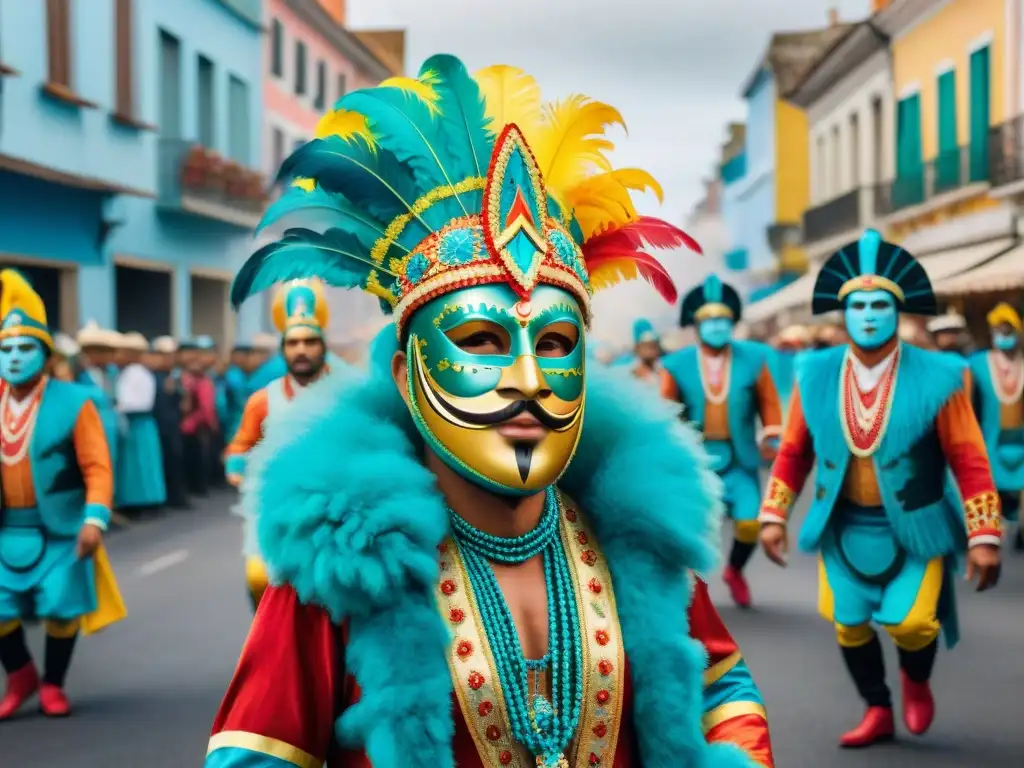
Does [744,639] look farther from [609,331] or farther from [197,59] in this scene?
[609,331]

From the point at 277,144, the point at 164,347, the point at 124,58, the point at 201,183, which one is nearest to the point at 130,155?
the point at 124,58

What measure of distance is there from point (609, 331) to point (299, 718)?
122 ft

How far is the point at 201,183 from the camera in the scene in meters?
24.5

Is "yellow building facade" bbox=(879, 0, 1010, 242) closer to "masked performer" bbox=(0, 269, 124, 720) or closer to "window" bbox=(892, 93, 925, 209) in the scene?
"window" bbox=(892, 93, 925, 209)

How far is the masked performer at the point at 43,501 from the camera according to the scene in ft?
23.1

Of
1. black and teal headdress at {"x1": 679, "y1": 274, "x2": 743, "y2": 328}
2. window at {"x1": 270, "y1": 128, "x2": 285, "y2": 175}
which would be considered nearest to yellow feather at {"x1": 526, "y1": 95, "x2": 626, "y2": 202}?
black and teal headdress at {"x1": 679, "y1": 274, "x2": 743, "y2": 328}

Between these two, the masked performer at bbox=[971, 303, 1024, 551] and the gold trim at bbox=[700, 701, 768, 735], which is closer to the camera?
the gold trim at bbox=[700, 701, 768, 735]

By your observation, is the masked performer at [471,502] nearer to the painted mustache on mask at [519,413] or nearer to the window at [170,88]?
the painted mustache on mask at [519,413]

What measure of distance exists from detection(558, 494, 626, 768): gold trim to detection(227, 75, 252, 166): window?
26.6m

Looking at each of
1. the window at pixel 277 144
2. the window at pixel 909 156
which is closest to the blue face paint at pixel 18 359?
the window at pixel 909 156

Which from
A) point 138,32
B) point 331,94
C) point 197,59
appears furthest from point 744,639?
point 331,94

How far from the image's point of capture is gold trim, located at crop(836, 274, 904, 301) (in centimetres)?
623

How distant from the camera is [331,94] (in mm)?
37656

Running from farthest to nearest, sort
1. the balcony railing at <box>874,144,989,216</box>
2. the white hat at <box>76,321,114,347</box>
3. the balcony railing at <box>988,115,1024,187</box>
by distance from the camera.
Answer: the balcony railing at <box>874,144,989,216</box> < the balcony railing at <box>988,115,1024,187</box> < the white hat at <box>76,321,114,347</box>
